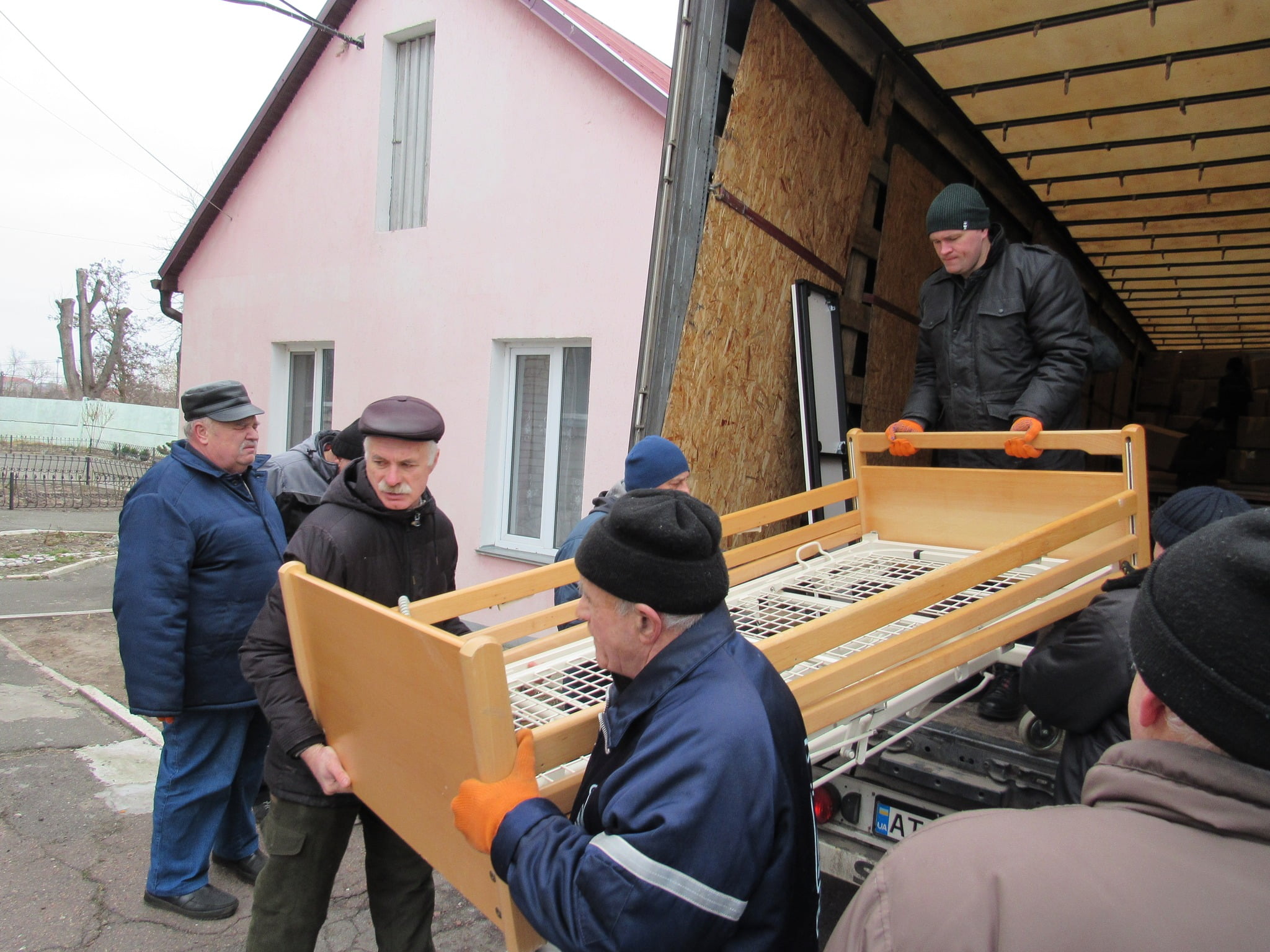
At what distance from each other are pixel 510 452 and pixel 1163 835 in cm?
671

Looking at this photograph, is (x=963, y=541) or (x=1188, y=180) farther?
(x=1188, y=180)

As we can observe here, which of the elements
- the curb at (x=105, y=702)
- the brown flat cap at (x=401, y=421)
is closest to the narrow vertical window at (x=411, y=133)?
the curb at (x=105, y=702)

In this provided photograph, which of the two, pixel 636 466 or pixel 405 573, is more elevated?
pixel 636 466

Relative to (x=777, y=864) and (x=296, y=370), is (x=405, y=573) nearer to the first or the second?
(x=777, y=864)

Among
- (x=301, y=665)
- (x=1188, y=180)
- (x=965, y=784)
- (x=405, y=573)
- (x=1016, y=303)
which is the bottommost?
(x=965, y=784)

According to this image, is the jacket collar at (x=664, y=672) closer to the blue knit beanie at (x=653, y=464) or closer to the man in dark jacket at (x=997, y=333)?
the blue knit beanie at (x=653, y=464)

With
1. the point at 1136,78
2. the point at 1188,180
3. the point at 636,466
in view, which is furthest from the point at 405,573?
the point at 1188,180

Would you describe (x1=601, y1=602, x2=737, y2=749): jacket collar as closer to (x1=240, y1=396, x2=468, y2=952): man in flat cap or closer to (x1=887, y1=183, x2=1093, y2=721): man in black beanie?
(x1=240, y1=396, x2=468, y2=952): man in flat cap

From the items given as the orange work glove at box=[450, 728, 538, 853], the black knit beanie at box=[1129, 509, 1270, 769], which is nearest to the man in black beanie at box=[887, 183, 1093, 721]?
the orange work glove at box=[450, 728, 538, 853]

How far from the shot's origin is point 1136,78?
4.66 metres

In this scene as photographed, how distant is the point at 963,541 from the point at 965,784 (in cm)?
113

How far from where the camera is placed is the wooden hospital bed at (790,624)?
1492 millimetres

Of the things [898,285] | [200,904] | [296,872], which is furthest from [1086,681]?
[898,285]

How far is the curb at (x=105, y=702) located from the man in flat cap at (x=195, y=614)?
1747 mm
